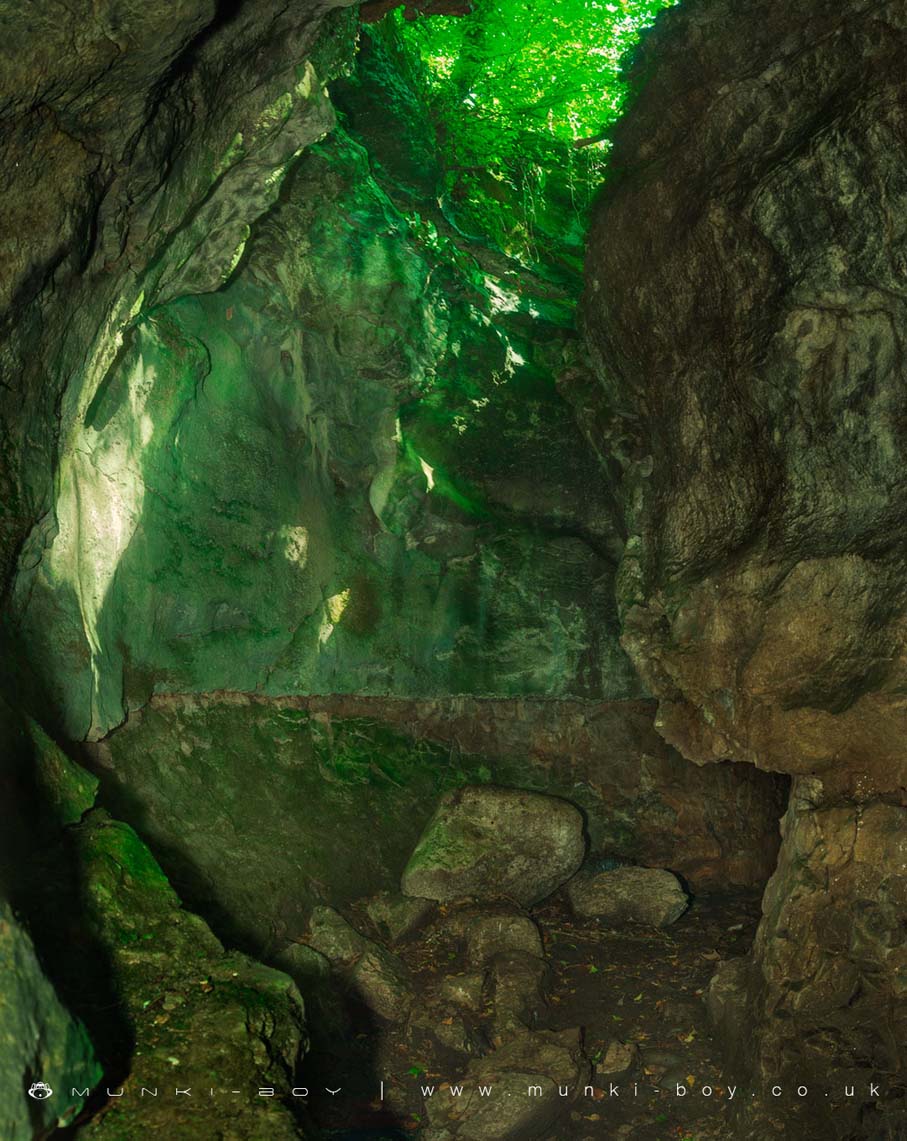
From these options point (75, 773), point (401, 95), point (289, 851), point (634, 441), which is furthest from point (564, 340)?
point (75, 773)

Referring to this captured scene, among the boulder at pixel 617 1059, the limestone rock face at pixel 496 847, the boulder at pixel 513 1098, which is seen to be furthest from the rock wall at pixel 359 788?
the boulder at pixel 617 1059

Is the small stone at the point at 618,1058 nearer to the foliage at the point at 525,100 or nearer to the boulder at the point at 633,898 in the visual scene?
the boulder at the point at 633,898

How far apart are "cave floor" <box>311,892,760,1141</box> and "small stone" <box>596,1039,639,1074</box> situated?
3 cm

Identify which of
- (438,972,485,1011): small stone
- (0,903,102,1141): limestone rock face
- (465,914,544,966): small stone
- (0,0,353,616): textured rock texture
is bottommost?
(438,972,485,1011): small stone

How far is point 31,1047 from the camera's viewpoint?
9.17 feet

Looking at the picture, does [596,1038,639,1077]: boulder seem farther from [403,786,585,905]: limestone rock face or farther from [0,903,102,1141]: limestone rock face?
[0,903,102,1141]: limestone rock face

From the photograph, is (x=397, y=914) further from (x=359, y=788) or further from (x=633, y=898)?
(x=633, y=898)

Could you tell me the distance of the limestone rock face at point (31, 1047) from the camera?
266 cm

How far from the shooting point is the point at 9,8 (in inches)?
129

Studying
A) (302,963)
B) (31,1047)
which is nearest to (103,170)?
(31,1047)

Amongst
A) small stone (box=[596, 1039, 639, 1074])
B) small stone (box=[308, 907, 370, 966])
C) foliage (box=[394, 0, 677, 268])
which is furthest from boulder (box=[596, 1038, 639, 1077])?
foliage (box=[394, 0, 677, 268])

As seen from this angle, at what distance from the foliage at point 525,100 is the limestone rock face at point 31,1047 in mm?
6369

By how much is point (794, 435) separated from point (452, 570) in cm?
442

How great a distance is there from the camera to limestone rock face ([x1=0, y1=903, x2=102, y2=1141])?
8.74ft
